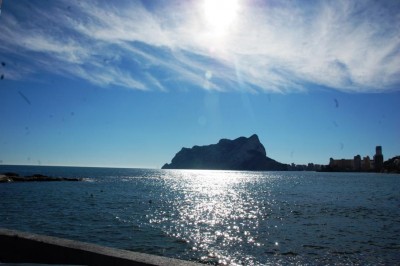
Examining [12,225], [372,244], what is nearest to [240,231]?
[372,244]

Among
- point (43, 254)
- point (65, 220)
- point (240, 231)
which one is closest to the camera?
point (43, 254)

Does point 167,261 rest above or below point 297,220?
above

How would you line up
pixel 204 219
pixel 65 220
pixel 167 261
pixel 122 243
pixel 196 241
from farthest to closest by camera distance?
pixel 204 219, pixel 65 220, pixel 196 241, pixel 122 243, pixel 167 261

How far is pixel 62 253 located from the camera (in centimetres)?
586

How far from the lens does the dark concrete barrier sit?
17.6 feet

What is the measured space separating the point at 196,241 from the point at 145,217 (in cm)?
1334

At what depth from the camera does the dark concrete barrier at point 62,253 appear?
5352 millimetres

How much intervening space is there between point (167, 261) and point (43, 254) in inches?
90.1

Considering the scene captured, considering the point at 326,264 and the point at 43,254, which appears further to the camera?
the point at 326,264

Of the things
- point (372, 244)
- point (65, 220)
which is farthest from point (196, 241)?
point (65, 220)

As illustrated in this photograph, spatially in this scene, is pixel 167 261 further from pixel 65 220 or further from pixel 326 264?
pixel 65 220

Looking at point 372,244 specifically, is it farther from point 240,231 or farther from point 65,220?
point 65,220

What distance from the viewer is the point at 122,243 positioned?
2108 cm

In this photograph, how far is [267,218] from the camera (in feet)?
118
